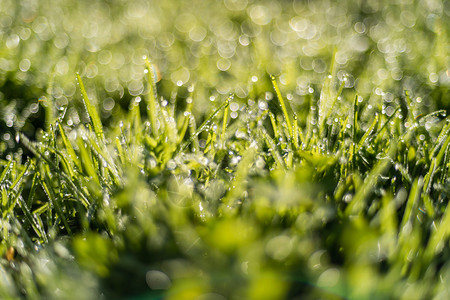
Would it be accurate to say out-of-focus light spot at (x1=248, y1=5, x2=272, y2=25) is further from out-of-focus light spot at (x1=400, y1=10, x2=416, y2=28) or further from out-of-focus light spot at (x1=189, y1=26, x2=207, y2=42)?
out-of-focus light spot at (x1=400, y1=10, x2=416, y2=28)

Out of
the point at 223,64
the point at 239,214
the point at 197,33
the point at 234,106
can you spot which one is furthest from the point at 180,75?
the point at 239,214

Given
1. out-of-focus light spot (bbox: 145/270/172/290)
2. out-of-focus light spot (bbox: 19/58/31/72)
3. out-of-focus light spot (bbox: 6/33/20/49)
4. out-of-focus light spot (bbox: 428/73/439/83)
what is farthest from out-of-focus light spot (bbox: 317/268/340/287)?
out-of-focus light spot (bbox: 6/33/20/49)

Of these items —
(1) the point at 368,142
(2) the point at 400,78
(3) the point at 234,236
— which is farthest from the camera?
(2) the point at 400,78

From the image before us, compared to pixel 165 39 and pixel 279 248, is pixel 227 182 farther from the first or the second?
pixel 165 39

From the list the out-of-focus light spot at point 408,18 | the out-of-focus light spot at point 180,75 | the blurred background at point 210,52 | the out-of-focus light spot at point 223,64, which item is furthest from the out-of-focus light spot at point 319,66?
the out-of-focus light spot at point 408,18

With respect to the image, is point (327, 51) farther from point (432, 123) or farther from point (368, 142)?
point (368, 142)

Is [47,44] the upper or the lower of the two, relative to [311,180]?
upper

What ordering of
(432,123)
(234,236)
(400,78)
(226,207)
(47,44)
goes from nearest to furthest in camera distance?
(234,236) < (226,207) < (432,123) < (400,78) < (47,44)

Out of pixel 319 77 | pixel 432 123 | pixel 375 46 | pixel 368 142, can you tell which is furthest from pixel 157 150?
pixel 375 46
